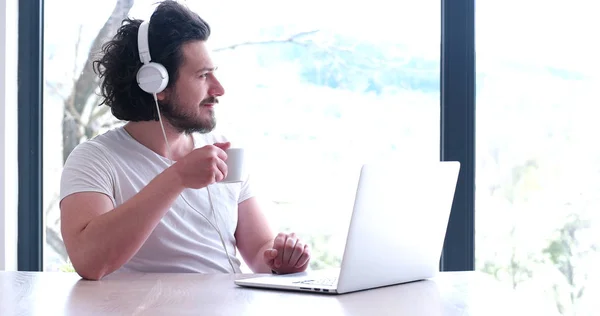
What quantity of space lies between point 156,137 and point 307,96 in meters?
0.72

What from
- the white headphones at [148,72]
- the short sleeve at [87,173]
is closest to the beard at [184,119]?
the white headphones at [148,72]

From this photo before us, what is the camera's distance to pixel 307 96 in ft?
8.48

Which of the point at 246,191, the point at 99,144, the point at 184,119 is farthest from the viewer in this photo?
the point at 246,191

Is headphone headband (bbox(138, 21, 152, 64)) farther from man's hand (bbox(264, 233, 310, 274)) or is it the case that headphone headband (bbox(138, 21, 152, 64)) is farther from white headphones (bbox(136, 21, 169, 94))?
man's hand (bbox(264, 233, 310, 274))

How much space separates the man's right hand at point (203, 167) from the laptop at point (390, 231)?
25 cm

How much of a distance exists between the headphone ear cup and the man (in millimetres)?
102

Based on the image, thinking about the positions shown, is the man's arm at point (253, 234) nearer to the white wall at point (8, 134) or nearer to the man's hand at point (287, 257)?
the man's hand at point (287, 257)

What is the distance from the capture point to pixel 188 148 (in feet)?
6.86

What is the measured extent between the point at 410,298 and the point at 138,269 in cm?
84
